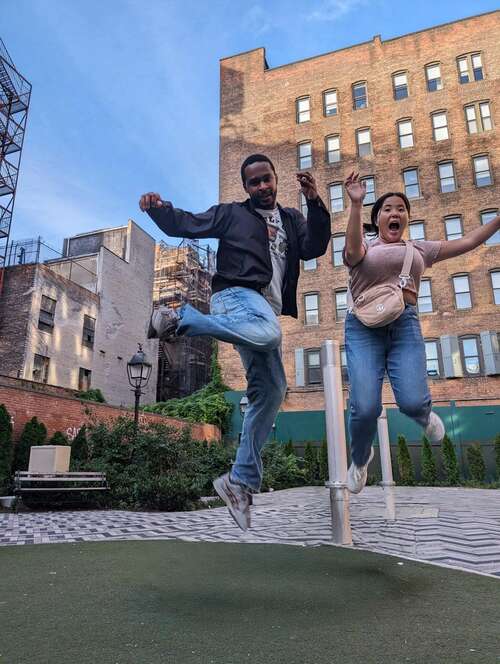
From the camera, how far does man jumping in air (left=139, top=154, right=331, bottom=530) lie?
2.91 metres

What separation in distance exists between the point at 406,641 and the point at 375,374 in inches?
64.1

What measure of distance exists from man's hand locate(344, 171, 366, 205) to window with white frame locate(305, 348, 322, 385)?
2550 centimetres

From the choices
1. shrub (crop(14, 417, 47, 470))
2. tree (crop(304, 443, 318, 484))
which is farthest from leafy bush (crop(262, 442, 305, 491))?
shrub (crop(14, 417, 47, 470))

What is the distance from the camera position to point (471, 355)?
2634 centimetres

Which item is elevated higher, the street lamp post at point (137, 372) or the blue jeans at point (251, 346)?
the street lamp post at point (137, 372)

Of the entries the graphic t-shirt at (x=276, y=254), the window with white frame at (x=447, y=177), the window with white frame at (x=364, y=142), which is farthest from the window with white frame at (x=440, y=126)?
the graphic t-shirt at (x=276, y=254)

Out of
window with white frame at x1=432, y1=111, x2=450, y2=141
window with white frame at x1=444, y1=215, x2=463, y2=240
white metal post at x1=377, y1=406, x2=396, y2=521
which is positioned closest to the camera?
white metal post at x1=377, y1=406, x2=396, y2=521

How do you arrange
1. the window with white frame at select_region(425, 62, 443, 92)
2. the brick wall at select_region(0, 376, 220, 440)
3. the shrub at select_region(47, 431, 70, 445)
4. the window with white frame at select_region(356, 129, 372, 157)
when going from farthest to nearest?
the window with white frame at select_region(356, 129, 372, 157) → the window with white frame at select_region(425, 62, 443, 92) → the shrub at select_region(47, 431, 70, 445) → the brick wall at select_region(0, 376, 220, 440)

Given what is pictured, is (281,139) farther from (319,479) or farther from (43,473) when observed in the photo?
(43,473)

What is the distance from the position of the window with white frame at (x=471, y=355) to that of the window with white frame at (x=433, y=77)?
15.5 m

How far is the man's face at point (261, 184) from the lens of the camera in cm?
329

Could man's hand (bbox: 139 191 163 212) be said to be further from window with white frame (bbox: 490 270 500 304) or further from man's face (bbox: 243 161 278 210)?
window with white frame (bbox: 490 270 500 304)

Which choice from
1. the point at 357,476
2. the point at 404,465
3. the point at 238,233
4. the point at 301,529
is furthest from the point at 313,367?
the point at 238,233

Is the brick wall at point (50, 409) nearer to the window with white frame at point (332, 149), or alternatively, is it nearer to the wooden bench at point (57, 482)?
the wooden bench at point (57, 482)
